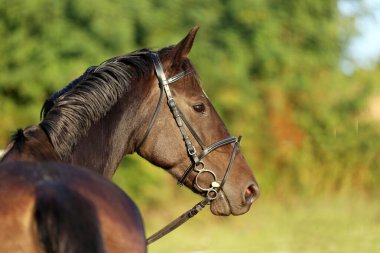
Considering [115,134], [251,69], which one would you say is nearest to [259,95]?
[251,69]

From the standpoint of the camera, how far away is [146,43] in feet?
38.2

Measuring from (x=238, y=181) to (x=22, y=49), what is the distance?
7.32 meters

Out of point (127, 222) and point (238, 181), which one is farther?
point (238, 181)

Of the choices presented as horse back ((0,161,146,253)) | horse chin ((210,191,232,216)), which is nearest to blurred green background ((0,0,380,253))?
horse chin ((210,191,232,216))

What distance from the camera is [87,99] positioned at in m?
4.03

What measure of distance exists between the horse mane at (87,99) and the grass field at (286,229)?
6.50m

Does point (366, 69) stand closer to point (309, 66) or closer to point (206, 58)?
point (309, 66)

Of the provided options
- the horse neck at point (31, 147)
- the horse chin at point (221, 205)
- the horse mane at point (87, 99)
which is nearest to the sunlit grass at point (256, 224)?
the horse chin at point (221, 205)

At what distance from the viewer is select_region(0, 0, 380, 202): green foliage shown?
11.1 metres

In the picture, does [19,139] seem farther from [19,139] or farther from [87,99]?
[87,99]

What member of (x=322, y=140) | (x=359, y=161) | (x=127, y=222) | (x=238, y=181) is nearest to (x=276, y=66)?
(x=322, y=140)

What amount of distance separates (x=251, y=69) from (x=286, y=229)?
9.90 ft

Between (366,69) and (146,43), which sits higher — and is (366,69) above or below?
above

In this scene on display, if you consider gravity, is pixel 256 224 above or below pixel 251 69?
below
